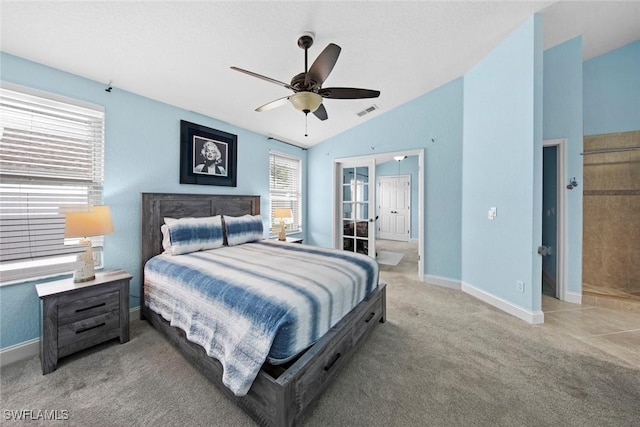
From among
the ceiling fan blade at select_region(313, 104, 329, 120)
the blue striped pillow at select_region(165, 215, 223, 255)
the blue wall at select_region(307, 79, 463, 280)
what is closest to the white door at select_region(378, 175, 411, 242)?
the blue wall at select_region(307, 79, 463, 280)

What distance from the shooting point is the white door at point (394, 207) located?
7527mm

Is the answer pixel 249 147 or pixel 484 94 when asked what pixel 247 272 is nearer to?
pixel 249 147

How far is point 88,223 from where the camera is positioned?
1904 mm

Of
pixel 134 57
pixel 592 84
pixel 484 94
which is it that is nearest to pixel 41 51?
pixel 134 57

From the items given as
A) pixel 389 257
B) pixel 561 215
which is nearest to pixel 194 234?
pixel 389 257

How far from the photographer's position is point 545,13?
242 cm

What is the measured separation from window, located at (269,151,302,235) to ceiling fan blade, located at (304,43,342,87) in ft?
8.71

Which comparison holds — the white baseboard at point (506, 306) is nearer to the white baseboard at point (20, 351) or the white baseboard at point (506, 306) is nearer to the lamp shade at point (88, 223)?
the lamp shade at point (88, 223)

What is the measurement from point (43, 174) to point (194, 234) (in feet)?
4.23

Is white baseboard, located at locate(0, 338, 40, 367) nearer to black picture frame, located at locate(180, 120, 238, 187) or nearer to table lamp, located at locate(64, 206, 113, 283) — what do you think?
table lamp, located at locate(64, 206, 113, 283)

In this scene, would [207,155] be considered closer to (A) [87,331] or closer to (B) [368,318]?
(A) [87,331]

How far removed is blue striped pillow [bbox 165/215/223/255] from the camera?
252 cm

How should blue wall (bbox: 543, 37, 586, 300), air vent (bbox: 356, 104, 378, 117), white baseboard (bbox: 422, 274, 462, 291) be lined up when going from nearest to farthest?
blue wall (bbox: 543, 37, 586, 300) → white baseboard (bbox: 422, 274, 462, 291) → air vent (bbox: 356, 104, 378, 117)

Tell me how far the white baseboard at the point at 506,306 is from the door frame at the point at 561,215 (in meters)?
0.97
